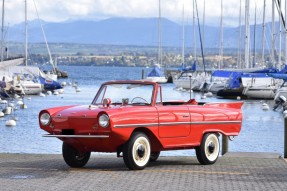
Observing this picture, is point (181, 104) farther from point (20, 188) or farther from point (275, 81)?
point (275, 81)

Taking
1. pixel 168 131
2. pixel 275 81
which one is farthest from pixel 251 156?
pixel 275 81

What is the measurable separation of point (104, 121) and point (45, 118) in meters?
1.49

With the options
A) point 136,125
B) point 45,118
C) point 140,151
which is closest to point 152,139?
point 140,151

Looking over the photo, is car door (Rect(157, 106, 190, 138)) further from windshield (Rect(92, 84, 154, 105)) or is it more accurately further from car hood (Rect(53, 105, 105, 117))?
car hood (Rect(53, 105, 105, 117))

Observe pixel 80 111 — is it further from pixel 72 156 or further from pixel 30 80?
pixel 30 80

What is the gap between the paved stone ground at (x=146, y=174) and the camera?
1425cm

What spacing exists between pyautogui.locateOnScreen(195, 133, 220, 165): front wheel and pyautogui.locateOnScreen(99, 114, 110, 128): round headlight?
2650 millimetres

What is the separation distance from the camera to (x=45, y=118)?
1694 cm

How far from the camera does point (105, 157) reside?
1919 cm

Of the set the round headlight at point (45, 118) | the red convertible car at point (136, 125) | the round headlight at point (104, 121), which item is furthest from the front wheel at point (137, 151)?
the round headlight at point (45, 118)

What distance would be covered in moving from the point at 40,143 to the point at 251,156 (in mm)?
14120

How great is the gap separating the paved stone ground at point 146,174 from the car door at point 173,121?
2.22 feet

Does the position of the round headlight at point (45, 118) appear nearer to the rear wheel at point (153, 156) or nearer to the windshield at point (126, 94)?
the windshield at point (126, 94)

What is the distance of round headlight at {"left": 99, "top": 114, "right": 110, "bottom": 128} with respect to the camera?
16.0m
